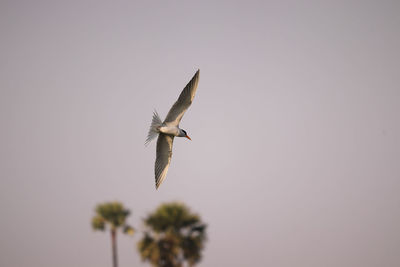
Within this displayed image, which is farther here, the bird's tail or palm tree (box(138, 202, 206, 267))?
palm tree (box(138, 202, 206, 267))

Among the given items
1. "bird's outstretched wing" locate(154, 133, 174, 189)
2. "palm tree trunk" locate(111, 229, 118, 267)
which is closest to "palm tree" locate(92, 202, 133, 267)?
"palm tree trunk" locate(111, 229, 118, 267)

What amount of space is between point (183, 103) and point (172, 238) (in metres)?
16.0

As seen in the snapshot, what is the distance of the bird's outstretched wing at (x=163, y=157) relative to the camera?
36.1ft

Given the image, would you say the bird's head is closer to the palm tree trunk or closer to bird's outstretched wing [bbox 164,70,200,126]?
bird's outstretched wing [bbox 164,70,200,126]

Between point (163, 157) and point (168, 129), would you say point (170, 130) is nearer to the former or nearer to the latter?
point (168, 129)

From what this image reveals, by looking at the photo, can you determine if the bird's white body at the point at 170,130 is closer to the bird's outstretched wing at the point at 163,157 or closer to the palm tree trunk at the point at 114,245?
the bird's outstretched wing at the point at 163,157

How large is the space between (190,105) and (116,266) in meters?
24.0

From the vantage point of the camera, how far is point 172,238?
25125 mm

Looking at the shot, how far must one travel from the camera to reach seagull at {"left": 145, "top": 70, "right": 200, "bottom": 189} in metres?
10.4

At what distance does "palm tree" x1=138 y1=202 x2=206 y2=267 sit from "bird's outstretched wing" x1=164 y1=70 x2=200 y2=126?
1556cm

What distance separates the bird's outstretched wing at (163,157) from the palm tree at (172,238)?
1457cm

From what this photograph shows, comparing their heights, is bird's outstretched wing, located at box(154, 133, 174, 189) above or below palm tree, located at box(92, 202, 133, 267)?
below

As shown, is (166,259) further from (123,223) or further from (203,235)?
(123,223)

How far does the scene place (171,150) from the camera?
36.8 feet
